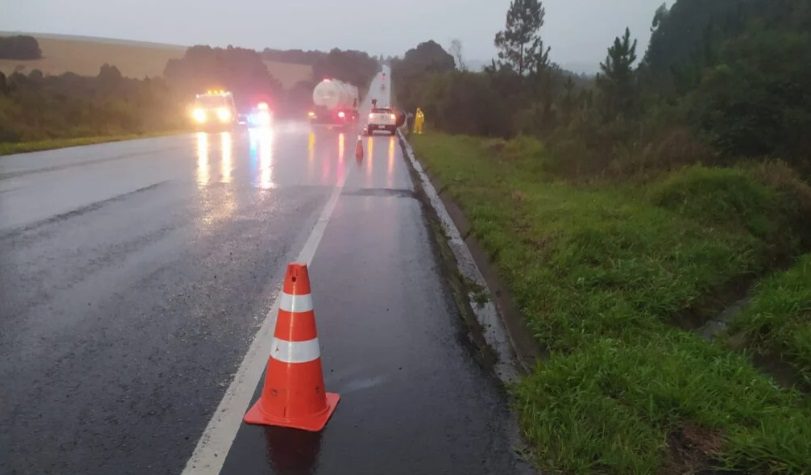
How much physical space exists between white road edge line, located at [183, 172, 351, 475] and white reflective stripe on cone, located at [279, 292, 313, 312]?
0.61 m

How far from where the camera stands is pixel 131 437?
11.8 ft

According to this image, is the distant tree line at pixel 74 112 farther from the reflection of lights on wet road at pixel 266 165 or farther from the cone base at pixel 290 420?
the cone base at pixel 290 420

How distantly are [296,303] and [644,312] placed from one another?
3129mm

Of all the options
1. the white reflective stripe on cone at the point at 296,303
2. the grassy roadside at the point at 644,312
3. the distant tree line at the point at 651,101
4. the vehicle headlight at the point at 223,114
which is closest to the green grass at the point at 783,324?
the grassy roadside at the point at 644,312

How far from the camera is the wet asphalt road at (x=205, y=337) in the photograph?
3541mm

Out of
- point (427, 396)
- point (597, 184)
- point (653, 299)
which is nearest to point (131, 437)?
point (427, 396)

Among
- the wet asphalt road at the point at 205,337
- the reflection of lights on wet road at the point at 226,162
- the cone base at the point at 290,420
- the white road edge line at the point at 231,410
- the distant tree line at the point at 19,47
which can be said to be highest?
the distant tree line at the point at 19,47

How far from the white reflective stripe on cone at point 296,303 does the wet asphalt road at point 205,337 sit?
62 cm

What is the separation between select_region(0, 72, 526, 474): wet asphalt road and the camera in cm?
354

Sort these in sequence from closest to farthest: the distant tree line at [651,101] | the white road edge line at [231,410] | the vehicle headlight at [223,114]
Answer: the white road edge line at [231,410] < the distant tree line at [651,101] < the vehicle headlight at [223,114]

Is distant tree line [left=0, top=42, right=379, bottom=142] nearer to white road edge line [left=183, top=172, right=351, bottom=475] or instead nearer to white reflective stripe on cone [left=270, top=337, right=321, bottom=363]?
white road edge line [left=183, top=172, right=351, bottom=475]

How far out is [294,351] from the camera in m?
3.95

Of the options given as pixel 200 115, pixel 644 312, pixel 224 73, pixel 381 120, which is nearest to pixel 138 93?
pixel 200 115

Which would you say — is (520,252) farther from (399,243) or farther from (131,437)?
(131,437)
